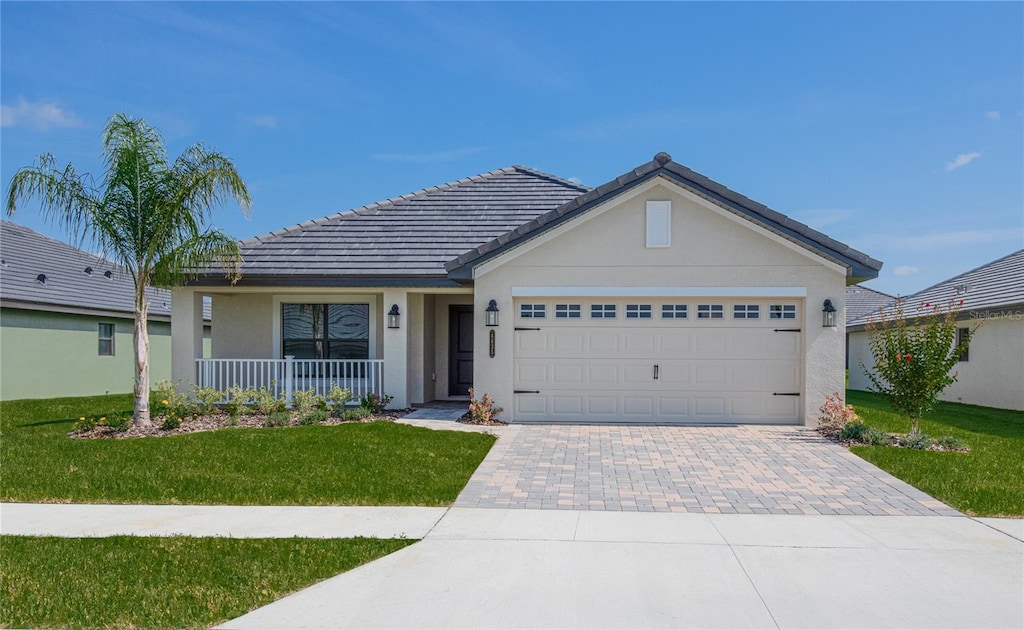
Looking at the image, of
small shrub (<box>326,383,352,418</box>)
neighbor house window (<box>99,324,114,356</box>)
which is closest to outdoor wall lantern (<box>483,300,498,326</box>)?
small shrub (<box>326,383,352,418</box>)

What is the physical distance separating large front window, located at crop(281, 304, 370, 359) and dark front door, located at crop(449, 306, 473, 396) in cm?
221

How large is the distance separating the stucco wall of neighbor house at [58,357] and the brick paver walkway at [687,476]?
15882 millimetres

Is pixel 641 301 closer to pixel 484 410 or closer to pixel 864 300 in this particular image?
pixel 484 410

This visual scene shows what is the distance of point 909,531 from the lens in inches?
245

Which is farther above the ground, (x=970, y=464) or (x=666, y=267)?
(x=666, y=267)

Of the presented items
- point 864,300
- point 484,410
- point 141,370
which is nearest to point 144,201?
point 141,370

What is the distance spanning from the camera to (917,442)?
10.3 m

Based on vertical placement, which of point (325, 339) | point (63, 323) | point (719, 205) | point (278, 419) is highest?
point (719, 205)

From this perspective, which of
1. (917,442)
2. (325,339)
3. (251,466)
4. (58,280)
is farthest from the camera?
(58,280)

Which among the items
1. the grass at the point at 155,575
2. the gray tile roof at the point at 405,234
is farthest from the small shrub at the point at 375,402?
the grass at the point at 155,575

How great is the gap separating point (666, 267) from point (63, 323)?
18.8 metres

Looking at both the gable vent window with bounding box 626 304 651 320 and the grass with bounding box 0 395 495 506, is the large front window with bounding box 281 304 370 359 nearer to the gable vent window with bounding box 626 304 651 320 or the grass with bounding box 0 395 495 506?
the grass with bounding box 0 395 495 506

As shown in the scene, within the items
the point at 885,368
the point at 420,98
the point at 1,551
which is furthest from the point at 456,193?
the point at 1,551

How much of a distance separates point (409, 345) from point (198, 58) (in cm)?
721
